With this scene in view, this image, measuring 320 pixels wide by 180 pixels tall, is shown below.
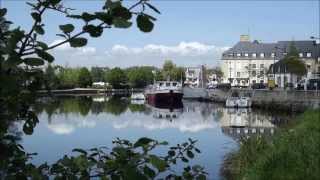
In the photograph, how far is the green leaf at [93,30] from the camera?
7.98ft

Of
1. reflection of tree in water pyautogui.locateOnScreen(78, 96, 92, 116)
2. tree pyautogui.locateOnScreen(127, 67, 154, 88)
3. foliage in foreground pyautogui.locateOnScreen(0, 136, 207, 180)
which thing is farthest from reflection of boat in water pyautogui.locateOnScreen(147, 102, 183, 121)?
tree pyautogui.locateOnScreen(127, 67, 154, 88)

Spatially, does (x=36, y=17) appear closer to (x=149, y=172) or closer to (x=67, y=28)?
(x=67, y=28)

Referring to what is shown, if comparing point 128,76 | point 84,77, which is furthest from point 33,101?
point 128,76

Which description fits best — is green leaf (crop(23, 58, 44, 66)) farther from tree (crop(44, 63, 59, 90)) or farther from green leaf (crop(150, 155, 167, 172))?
green leaf (crop(150, 155, 167, 172))

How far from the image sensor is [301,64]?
3130 inches

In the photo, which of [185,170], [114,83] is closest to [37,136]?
[185,170]

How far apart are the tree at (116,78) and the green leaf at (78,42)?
141m

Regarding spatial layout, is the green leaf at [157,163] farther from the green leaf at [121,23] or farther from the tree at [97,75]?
the tree at [97,75]

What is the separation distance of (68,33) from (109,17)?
203mm

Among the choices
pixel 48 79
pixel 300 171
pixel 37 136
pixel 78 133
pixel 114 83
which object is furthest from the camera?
pixel 114 83

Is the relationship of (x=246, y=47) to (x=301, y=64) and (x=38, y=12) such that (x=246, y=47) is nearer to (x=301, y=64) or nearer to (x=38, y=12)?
(x=301, y=64)

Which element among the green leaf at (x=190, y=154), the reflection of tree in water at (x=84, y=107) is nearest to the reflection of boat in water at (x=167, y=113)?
the reflection of tree in water at (x=84, y=107)

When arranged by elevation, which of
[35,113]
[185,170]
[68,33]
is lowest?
[185,170]

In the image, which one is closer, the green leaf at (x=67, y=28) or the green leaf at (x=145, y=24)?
the green leaf at (x=145, y=24)
